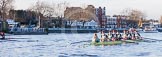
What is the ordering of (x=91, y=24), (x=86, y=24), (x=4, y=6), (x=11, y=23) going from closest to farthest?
(x=4, y=6) → (x=11, y=23) → (x=91, y=24) → (x=86, y=24)

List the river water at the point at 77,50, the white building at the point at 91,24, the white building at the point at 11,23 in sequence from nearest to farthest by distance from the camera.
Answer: the river water at the point at 77,50, the white building at the point at 11,23, the white building at the point at 91,24

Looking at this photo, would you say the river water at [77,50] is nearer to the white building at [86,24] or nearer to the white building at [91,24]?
the white building at [86,24]

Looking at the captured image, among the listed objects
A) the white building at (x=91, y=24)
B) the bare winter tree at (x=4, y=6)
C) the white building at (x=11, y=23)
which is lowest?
the white building at (x=91, y=24)

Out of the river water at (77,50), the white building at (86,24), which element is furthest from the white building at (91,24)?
the river water at (77,50)

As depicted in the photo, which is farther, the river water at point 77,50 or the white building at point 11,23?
the white building at point 11,23

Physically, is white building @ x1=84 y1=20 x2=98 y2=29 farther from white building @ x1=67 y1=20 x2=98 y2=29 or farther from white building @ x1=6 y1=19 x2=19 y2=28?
white building @ x1=6 y1=19 x2=19 y2=28

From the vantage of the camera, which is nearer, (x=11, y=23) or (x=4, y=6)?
(x=4, y=6)

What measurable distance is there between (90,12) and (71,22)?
2853cm

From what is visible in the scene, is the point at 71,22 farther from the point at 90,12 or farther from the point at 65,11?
the point at 90,12

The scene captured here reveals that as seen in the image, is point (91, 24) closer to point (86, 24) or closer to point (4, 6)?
point (86, 24)

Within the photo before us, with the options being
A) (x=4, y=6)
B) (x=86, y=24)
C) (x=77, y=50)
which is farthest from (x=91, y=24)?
(x=77, y=50)

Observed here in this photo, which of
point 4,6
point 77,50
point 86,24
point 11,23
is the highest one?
point 4,6

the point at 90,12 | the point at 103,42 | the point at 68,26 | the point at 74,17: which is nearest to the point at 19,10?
the point at 68,26

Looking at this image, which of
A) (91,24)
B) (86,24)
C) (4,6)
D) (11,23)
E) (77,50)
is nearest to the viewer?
(77,50)
